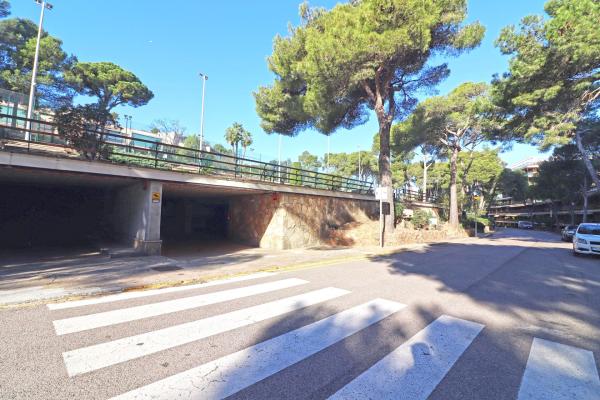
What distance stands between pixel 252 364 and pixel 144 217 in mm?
9861

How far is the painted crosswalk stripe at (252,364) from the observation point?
2.47 m

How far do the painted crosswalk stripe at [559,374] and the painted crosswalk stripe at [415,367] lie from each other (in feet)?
2.06

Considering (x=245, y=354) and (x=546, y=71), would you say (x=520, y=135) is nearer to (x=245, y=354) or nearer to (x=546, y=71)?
(x=546, y=71)

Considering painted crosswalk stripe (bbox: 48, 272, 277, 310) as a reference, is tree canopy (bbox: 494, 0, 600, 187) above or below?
above

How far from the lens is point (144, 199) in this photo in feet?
36.7

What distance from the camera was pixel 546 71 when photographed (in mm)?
16281

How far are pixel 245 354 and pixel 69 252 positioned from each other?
11.9 m

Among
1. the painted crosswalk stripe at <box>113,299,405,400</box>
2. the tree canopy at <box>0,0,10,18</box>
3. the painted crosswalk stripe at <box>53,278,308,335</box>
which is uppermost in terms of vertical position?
the tree canopy at <box>0,0,10,18</box>

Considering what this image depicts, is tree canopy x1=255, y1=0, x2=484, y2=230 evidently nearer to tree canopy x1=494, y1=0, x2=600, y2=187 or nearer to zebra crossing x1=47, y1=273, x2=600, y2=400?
tree canopy x1=494, y1=0, x2=600, y2=187

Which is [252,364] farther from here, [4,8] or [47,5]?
[4,8]

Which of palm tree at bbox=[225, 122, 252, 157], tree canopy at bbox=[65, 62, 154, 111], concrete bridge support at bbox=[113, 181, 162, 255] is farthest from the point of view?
palm tree at bbox=[225, 122, 252, 157]

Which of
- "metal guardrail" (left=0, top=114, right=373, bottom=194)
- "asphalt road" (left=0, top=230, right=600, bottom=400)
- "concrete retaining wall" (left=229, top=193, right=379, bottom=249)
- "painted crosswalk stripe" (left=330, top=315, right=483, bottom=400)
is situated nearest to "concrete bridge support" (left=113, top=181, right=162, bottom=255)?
"metal guardrail" (left=0, top=114, right=373, bottom=194)

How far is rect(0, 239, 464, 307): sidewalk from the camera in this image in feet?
18.8

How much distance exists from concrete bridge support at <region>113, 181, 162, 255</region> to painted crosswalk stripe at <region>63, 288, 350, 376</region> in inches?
304
